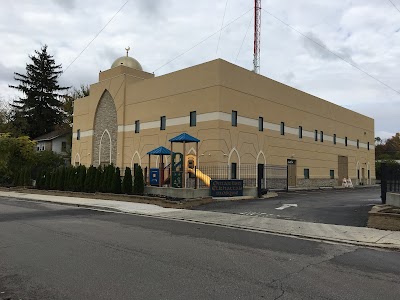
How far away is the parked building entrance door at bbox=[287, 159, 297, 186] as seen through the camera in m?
34.2

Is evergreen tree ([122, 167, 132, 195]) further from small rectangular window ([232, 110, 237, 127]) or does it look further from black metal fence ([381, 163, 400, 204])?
black metal fence ([381, 163, 400, 204])

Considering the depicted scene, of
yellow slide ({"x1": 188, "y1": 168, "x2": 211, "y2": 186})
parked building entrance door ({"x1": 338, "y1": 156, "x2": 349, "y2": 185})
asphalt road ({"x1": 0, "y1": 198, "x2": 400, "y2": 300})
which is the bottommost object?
asphalt road ({"x1": 0, "y1": 198, "x2": 400, "y2": 300})

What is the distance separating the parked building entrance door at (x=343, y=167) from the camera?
43.3m

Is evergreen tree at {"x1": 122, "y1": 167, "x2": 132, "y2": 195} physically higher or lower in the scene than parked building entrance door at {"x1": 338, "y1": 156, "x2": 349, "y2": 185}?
lower

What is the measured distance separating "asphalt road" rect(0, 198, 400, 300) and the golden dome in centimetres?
2908

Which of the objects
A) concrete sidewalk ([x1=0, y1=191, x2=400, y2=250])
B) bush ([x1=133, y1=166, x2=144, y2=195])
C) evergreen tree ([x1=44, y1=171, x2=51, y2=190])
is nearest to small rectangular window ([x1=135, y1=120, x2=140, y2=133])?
evergreen tree ([x1=44, y1=171, x2=51, y2=190])

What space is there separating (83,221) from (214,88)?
15729mm

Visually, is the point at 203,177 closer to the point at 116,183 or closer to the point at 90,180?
the point at 116,183

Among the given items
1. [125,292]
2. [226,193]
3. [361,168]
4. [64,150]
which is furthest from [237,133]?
[64,150]

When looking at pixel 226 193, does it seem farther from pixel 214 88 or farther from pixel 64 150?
pixel 64 150

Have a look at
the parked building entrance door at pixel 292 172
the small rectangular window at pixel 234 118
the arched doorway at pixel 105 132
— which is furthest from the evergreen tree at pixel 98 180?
the parked building entrance door at pixel 292 172

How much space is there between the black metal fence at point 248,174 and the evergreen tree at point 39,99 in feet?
147

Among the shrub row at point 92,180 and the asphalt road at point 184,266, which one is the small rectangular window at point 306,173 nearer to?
the shrub row at point 92,180

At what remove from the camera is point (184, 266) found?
702 cm
